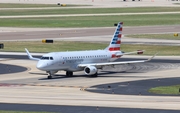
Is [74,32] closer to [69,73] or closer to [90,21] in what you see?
[90,21]

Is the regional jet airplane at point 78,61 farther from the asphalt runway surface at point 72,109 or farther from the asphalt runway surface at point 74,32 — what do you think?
the asphalt runway surface at point 74,32

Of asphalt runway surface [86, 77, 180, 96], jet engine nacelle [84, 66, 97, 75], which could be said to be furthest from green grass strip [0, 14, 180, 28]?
asphalt runway surface [86, 77, 180, 96]

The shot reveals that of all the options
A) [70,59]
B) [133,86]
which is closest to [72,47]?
[70,59]

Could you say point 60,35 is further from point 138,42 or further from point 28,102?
point 28,102

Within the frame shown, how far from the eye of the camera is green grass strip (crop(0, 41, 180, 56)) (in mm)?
108312

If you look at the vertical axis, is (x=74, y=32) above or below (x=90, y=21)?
below

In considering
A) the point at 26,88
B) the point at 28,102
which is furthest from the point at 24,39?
the point at 28,102

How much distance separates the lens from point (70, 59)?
254 feet

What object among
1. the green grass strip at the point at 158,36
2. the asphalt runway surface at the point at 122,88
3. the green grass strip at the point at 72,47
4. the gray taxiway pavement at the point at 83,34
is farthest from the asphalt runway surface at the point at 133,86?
the green grass strip at the point at 158,36

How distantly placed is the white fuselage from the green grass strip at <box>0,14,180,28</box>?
3027 inches

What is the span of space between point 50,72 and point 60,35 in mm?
60658

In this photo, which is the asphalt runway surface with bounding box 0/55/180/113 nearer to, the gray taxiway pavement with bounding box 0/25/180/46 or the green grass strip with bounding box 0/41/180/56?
the green grass strip with bounding box 0/41/180/56

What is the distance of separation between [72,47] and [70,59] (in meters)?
34.7

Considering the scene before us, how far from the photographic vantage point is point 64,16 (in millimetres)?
185250
